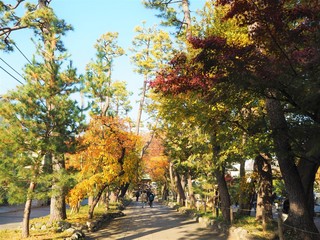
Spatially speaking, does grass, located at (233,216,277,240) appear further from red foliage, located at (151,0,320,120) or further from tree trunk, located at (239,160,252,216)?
red foliage, located at (151,0,320,120)

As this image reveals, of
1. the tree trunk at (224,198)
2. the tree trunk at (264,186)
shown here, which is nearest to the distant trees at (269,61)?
the tree trunk at (264,186)

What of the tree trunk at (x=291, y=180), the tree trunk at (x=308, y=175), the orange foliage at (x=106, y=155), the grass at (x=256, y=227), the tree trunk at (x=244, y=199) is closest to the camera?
the tree trunk at (x=291, y=180)

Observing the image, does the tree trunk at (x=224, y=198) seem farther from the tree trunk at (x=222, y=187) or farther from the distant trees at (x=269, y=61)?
the distant trees at (x=269, y=61)

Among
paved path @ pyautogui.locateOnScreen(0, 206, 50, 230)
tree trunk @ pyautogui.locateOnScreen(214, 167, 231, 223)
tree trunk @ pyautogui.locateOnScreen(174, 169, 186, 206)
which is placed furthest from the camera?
tree trunk @ pyautogui.locateOnScreen(174, 169, 186, 206)

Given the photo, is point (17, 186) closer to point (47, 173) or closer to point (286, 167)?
point (47, 173)

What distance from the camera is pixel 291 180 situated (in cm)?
894

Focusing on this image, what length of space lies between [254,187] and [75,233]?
843 cm

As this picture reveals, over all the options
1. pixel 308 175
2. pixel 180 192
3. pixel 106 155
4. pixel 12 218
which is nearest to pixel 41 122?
pixel 106 155

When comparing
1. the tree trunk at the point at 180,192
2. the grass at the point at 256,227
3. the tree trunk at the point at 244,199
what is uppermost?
the tree trunk at the point at 180,192

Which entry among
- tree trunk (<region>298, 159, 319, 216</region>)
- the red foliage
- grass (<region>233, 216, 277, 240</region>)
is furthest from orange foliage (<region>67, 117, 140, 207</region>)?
the red foliage

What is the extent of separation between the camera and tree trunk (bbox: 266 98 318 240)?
8.41 m

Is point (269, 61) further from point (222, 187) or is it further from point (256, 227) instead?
point (222, 187)

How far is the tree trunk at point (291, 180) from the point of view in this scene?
331 inches

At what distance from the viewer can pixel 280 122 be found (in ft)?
29.2
